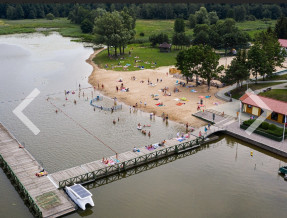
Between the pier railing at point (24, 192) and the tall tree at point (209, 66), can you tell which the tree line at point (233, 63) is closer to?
the tall tree at point (209, 66)

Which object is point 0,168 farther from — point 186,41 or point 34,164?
point 186,41

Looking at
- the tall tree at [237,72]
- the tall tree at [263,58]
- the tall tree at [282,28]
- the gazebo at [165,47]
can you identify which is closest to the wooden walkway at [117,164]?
the tall tree at [237,72]

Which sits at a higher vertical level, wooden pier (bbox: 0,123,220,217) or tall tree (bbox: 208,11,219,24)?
tall tree (bbox: 208,11,219,24)

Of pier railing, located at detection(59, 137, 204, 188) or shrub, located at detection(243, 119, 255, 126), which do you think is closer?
pier railing, located at detection(59, 137, 204, 188)

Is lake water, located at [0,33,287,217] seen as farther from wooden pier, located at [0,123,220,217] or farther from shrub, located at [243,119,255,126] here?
shrub, located at [243,119,255,126]

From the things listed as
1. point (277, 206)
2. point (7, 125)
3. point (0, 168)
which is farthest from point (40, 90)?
point (277, 206)

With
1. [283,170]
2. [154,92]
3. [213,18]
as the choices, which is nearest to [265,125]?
[283,170]

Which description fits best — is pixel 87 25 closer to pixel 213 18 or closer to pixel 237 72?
pixel 213 18

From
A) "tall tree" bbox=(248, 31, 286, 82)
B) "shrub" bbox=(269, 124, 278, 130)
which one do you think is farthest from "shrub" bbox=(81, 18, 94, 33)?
"shrub" bbox=(269, 124, 278, 130)
